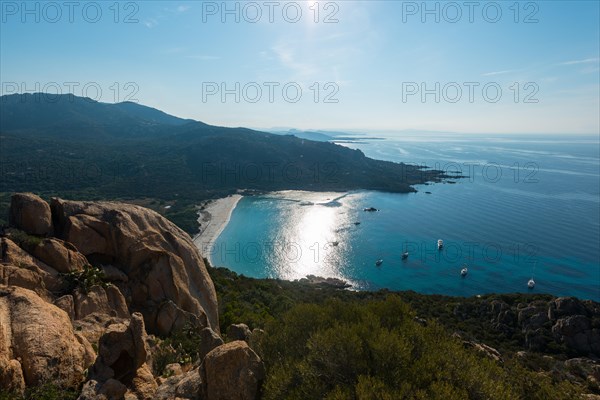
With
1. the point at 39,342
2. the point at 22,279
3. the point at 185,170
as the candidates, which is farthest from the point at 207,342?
the point at 185,170

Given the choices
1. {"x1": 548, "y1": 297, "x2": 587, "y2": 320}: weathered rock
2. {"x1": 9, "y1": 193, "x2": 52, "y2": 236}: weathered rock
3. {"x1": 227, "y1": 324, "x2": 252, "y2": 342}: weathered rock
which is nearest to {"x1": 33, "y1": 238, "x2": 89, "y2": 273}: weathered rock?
{"x1": 9, "y1": 193, "x2": 52, "y2": 236}: weathered rock

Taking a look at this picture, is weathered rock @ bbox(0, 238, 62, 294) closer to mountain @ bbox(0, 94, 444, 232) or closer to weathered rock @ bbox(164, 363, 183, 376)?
weathered rock @ bbox(164, 363, 183, 376)

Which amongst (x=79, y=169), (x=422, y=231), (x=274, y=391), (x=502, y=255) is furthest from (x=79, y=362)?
(x=79, y=169)

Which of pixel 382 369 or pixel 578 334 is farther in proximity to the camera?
pixel 578 334

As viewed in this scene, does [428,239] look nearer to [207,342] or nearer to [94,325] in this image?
[207,342]

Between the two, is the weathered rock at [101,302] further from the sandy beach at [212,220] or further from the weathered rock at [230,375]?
the sandy beach at [212,220]

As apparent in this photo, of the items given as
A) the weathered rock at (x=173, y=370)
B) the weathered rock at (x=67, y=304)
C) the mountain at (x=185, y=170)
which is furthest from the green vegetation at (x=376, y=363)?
the mountain at (x=185, y=170)
